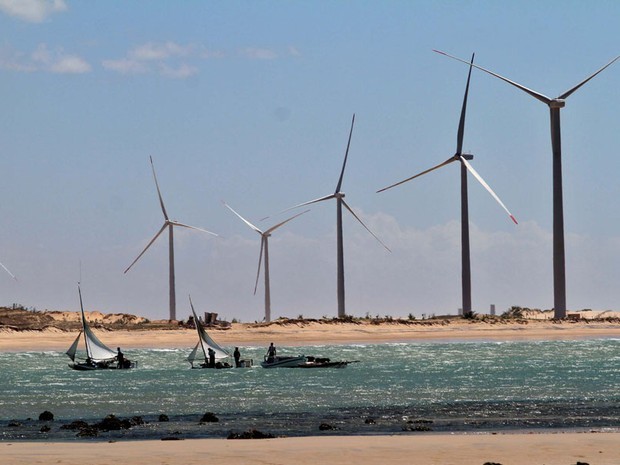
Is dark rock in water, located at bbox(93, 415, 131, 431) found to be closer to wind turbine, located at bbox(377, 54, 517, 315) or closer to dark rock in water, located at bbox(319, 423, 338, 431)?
dark rock in water, located at bbox(319, 423, 338, 431)

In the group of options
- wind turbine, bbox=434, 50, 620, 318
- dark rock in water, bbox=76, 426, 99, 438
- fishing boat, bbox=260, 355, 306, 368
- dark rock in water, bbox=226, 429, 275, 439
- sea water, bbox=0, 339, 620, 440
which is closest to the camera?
dark rock in water, bbox=226, 429, 275, 439

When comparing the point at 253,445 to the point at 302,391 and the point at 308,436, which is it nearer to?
the point at 308,436

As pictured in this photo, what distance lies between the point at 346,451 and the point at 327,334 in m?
101

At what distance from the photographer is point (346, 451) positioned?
38125 millimetres

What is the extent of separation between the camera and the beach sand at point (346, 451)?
117ft

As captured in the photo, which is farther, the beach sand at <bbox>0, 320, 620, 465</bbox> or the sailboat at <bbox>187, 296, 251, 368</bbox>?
the sailboat at <bbox>187, 296, 251, 368</bbox>

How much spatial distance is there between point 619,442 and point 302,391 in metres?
30.4

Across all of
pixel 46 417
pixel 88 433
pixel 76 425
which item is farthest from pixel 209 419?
pixel 46 417

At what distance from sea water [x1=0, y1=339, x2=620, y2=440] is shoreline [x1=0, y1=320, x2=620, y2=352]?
20446 millimetres

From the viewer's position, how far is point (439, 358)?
101938 mm

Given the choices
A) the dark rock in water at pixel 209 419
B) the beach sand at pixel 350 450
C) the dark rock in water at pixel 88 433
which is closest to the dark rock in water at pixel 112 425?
the dark rock in water at pixel 88 433

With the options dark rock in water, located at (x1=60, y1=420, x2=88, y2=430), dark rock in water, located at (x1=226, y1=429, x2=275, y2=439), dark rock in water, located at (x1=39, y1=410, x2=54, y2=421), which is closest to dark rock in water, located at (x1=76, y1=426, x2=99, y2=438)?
dark rock in water, located at (x1=60, y1=420, x2=88, y2=430)

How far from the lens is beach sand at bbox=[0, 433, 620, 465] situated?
3553 cm

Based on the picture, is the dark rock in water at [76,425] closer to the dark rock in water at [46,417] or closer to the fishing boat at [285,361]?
the dark rock in water at [46,417]
